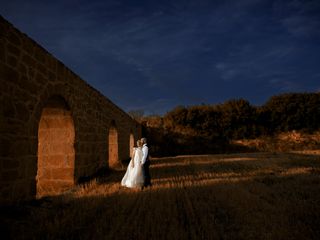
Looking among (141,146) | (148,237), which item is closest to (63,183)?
(141,146)

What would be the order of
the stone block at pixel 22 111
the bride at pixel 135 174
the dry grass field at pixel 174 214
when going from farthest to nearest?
the bride at pixel 135 174, the stone block at pixel 22 111, the dry grass field at pixel 174 214

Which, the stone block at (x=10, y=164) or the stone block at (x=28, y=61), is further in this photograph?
the stone block at (x=28, y=61)

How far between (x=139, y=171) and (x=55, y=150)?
7.80 ft

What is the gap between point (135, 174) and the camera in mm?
7035

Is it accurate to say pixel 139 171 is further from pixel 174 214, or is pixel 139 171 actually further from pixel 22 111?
pixel 22 111

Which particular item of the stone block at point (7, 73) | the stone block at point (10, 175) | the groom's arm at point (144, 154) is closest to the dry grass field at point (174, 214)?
the stone block at point (10, 175)

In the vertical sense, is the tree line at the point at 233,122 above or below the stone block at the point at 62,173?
above

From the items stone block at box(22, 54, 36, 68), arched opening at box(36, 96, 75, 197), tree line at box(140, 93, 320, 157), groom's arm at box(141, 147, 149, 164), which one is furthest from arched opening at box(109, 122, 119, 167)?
tree line at box(140, 93, 320, 157)

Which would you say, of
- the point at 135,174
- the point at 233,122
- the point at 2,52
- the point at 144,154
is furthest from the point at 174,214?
the point at 233,122

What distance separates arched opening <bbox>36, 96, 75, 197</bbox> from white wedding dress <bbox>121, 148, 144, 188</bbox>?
4.93ft

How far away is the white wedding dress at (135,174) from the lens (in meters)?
6.93

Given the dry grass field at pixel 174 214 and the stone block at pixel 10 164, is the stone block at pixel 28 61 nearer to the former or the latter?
the stone block at pixel 10 164

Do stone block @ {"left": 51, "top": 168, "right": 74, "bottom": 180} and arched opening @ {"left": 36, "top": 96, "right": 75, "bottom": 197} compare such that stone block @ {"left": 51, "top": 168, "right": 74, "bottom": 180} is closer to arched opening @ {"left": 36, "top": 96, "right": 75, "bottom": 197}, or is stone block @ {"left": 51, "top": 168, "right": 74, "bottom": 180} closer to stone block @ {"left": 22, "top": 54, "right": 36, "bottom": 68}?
arched opening @ {"left": 36, "top": 96, "right": 75, "bottom": 197}

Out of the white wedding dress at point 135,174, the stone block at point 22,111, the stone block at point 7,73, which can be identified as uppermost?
the stone block at point 7,73
